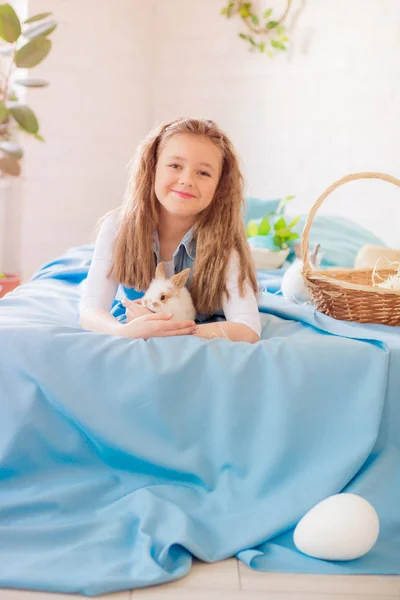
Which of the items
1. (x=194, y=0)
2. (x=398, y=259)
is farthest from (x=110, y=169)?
(x=398, y=259)

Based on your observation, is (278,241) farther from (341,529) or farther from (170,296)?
(341,529)

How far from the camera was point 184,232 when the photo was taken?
2004 mm

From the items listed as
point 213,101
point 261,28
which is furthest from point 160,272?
point 213,101

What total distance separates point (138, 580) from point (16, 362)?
1.67 ft

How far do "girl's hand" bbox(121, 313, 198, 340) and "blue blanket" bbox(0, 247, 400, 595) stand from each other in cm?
7

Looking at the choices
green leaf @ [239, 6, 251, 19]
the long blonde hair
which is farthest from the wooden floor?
green leaf @ [239, 6, 251, 19]

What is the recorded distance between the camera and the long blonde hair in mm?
1894

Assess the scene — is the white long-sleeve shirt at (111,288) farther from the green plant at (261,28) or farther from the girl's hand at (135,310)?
the green plant at (261,28)

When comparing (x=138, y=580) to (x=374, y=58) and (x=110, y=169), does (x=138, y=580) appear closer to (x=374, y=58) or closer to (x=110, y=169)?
(x=374, y=58)

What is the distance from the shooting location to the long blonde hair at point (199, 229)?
189 cm

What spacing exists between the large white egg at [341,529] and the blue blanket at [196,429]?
3.2 inches

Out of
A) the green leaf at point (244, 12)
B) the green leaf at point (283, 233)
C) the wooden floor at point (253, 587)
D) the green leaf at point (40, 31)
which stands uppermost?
the green leaf at point (244, 12)

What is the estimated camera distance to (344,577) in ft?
4.35

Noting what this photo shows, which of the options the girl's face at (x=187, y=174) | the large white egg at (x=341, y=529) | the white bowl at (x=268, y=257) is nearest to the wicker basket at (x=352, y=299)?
the girl's face at (x=187, y=174)
